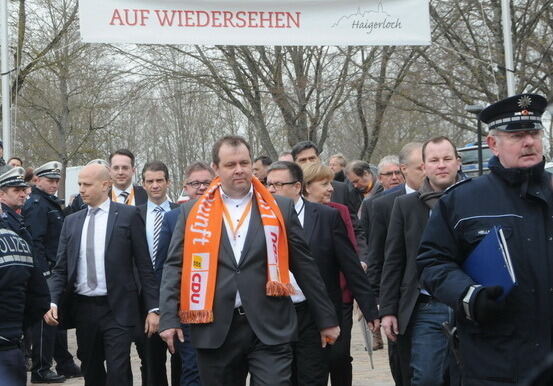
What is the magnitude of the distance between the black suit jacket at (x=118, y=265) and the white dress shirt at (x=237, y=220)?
1.95 m

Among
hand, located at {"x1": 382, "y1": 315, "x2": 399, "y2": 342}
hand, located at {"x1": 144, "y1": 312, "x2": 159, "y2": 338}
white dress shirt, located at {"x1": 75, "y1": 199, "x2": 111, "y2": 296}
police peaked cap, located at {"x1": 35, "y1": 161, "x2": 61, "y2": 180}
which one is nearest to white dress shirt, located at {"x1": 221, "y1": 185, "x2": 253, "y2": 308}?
hand, located at {"x1": 382, "y1": 315, "x2": 399, "y2": 342}

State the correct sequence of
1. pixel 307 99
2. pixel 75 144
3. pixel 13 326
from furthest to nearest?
pixel 75 144 < pixel 307 99 < pixel 13 326

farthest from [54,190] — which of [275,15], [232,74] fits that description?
[232,74]

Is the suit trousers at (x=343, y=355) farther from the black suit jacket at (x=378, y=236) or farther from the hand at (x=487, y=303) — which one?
the hand at (x=487, y=303)

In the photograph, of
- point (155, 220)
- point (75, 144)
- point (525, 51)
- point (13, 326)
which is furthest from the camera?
point (75, 144)

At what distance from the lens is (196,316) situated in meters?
6.09

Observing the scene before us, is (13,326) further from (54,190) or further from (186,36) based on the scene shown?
(186,36)

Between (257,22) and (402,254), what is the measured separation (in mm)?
6036

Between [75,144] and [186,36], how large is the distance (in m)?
A: 25.4

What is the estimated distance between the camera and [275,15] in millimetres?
12531

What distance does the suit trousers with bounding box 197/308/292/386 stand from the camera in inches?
238

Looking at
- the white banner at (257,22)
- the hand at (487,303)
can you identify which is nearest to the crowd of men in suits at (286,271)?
the hand at (487,303)

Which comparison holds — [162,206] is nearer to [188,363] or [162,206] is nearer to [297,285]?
[188,363]

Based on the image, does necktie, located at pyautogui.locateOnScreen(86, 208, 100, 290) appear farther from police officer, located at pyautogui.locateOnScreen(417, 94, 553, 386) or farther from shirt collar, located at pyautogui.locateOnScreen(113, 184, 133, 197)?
police officer, located at pyautogui.locateOnScreen(417, 94, 553, 386)
